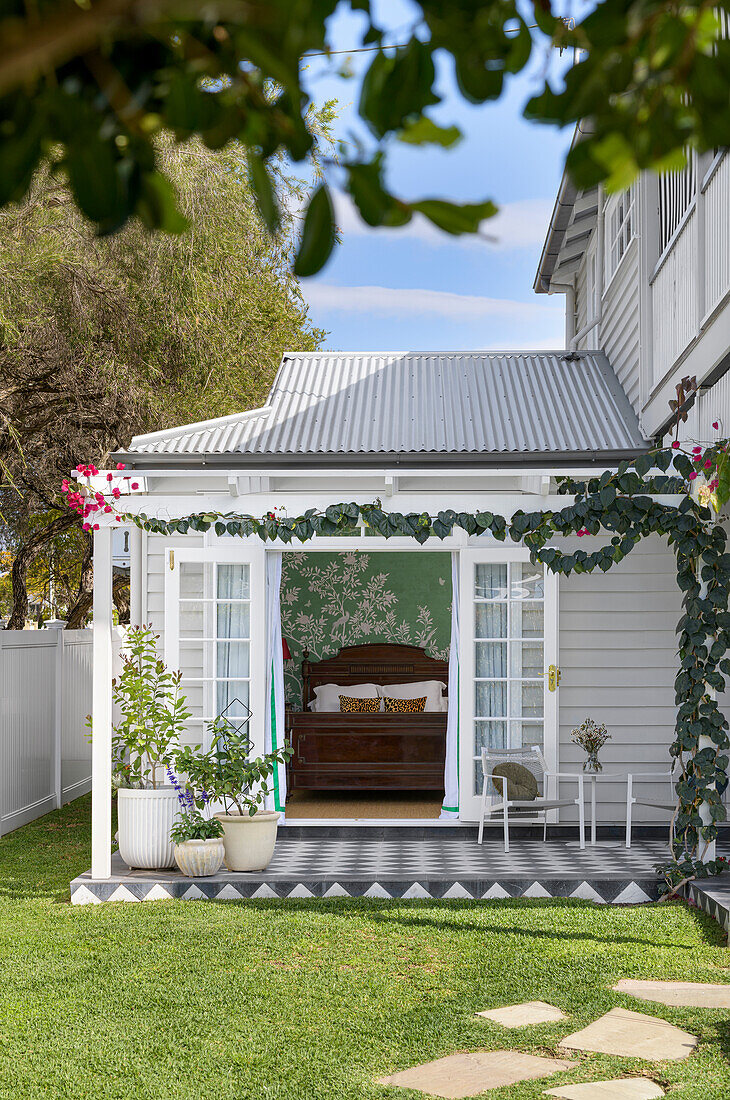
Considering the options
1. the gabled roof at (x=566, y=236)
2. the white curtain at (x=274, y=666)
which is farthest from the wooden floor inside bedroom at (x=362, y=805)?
the gabled roof at (x=566, y=236)

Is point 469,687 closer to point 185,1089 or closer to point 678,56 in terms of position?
point 185,1089

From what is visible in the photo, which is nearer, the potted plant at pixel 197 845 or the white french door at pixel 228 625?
the potted plant at pixel 197 845

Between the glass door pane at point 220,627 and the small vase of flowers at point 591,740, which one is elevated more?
the glass door pane at point 220,627

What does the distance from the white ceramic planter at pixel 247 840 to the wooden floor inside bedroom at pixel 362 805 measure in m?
1.35

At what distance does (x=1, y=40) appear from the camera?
2.42 ft

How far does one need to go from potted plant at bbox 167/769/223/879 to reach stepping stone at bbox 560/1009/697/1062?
2.99 metres

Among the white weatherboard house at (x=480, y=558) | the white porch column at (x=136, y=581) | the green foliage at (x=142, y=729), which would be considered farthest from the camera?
the white porch column at (x=136, y=581)

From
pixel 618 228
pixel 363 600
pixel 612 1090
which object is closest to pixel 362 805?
Result: pixel 363 600

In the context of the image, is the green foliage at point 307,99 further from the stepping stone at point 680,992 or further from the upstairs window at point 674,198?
the upstairs window at point 674,198

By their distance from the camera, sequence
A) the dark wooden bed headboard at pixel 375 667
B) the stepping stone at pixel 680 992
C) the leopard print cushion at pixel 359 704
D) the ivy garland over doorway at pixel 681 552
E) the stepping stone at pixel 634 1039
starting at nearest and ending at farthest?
the stepping stone at pixel 634 1039
the stepping stone at pixel 680 992
the ivy garland over doorway at pixel 681 552
the leopard print cushion at pixel 359 704
the dark wooden bed headboard at pixel 375 667

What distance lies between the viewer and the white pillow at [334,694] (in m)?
11.7

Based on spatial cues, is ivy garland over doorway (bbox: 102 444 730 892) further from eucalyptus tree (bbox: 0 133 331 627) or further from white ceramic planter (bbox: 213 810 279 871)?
eucalyptus tree (bbox: 0 133 331 627)

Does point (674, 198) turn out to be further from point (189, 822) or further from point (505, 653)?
point (189, 822)

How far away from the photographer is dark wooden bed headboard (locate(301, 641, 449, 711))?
40.2 ft
